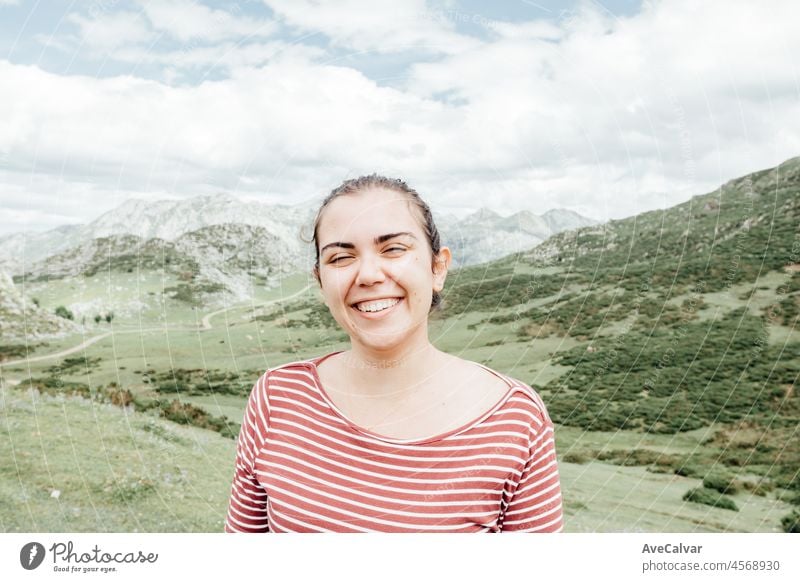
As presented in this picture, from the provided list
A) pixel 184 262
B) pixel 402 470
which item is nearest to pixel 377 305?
pixel 402 470

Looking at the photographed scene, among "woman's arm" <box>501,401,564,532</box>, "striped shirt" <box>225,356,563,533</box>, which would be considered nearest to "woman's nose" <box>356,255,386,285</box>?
"striped shirt" <box>225,356,563,533</box>

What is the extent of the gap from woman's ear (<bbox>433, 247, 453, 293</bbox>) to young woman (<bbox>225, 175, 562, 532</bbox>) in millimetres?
64

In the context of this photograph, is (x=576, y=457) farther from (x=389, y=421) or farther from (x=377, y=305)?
(x=377, y=305)

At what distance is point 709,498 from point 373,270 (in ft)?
19.8

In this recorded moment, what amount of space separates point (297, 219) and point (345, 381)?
0.76m

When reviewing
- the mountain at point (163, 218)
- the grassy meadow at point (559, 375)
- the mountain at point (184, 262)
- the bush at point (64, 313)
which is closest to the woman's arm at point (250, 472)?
the mountain at point (163, 218)

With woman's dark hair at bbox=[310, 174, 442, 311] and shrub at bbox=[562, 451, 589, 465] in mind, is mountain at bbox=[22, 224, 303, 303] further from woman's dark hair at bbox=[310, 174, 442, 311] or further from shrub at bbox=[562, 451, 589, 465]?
woman's dark hair at bbox=[310, 174, 442, 311]

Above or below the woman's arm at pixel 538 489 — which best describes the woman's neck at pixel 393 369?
above

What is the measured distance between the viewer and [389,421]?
5.98 ft

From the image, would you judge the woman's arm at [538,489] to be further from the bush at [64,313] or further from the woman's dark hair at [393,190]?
the bush at [64,313]

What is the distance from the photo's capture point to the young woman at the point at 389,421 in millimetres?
1726
